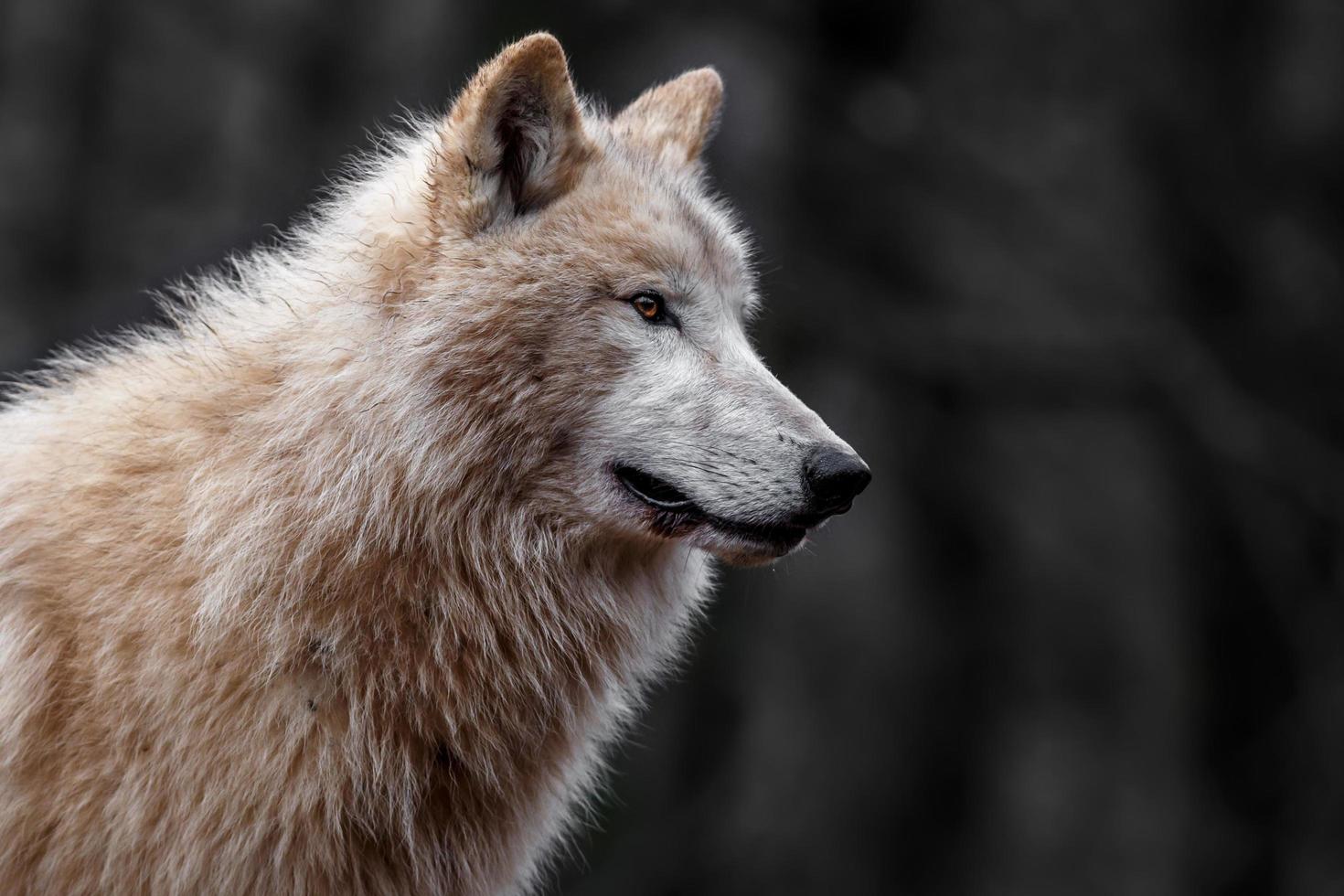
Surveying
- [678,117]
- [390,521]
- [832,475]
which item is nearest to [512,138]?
[678,117]

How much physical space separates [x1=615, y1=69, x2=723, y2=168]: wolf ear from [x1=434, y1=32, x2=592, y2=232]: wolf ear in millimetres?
603

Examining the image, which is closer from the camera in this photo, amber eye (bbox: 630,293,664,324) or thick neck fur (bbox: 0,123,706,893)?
thick neck fur (bbox: 0,123,706,893)

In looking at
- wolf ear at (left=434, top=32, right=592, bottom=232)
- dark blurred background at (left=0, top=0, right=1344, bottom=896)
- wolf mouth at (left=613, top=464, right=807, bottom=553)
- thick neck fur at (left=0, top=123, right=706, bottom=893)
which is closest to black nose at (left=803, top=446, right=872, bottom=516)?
wolf mouth at (left=613, top=464, right=807, bottom=553)

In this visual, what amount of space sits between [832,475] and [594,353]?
2.29 ft

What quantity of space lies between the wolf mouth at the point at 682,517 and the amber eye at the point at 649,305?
0.43 m

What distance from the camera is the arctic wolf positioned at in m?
2.94

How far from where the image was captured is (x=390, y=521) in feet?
10.4

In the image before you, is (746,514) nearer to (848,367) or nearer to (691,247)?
(691,247)

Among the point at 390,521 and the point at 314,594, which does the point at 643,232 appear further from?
the point at 314,594

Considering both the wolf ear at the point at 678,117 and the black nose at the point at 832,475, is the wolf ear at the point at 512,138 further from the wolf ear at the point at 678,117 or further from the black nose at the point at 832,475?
the black nose at the point at 832,475

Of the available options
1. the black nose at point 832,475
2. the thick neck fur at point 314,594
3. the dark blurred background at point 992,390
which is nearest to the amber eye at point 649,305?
the thick neck fur at point 314,594

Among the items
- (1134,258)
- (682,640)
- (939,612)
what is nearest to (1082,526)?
(939,612)

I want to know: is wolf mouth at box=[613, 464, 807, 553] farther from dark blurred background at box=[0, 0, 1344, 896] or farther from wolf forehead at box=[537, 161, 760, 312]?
dark blurred background at box=[0, 0, 1344, 896]

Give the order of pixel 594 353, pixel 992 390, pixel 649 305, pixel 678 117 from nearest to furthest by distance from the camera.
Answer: pixel 594 353 → pixel 649 305 → pixel 678 117 → pixel 992 390
